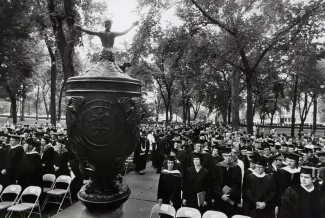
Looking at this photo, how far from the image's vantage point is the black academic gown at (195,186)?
5.86 m

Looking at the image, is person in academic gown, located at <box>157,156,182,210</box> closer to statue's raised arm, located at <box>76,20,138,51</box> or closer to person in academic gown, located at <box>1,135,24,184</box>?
statue's raised arm, located at <box>76,20,138,51</box>

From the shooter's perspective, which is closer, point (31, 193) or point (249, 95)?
point (31, 193)

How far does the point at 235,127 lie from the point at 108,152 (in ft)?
56.5

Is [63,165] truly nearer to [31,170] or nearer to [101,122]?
[31,170]

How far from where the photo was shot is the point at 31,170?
6781mm

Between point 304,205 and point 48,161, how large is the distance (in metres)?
6.76

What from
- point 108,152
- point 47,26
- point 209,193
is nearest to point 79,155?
point 108,152

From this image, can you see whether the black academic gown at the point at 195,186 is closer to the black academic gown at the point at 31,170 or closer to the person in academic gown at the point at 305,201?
the person in academic gown at the point at 305,201

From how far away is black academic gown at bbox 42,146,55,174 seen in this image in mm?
7578

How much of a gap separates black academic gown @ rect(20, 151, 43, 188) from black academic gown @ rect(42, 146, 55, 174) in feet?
2.16

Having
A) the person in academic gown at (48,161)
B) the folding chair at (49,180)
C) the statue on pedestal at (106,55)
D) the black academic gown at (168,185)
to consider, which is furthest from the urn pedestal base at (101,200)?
the person in academic gown at (48,161)

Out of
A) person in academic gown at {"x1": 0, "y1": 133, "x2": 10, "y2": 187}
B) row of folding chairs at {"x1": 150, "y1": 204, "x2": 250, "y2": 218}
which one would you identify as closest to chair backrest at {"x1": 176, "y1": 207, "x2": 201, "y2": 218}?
row of folding chairs at {"x1": 150, "y1": 204, "x2": 250, "y2": 218}

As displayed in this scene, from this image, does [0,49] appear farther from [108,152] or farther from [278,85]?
[278,85]

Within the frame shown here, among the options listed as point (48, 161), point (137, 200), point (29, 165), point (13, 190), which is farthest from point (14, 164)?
point (137, 200)
